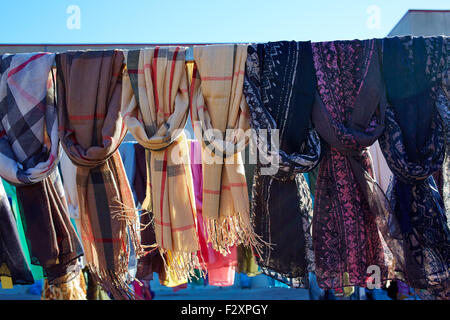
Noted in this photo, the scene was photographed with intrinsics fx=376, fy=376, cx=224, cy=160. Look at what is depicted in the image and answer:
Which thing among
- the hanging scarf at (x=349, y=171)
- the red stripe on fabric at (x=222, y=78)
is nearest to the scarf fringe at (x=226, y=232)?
the hanging scarf at (x=349, y=171)

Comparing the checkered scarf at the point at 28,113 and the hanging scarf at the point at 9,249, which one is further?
the hanging scarf at the point at 9,249

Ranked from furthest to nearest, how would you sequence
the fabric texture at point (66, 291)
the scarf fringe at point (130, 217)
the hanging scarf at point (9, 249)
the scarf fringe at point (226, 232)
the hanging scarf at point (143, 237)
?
the fabric texture at point (66, 291), the hanging scarf at point (143, 237), the hanging scarf at point (9, 249), the scarf fringe at point (130, 217), the scarf fringe at point (226, 232)

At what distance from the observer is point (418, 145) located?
1.86 meters

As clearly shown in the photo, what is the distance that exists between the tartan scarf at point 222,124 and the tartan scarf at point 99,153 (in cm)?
42

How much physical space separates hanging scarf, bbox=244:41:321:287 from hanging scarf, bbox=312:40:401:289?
0.06m

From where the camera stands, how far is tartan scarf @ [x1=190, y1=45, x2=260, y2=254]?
180cm

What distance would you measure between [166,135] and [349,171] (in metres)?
0.97

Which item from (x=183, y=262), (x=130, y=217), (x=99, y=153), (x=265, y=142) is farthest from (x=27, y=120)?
(x=265, y=142)

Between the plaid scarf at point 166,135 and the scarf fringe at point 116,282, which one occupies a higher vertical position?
the plaid scarf at point 166,135

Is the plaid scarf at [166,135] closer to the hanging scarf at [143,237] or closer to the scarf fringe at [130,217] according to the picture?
the scarf fringe at [130,217]

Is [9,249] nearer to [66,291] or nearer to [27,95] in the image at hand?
[66,291]

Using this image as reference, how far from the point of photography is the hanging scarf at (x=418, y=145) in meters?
1.82
